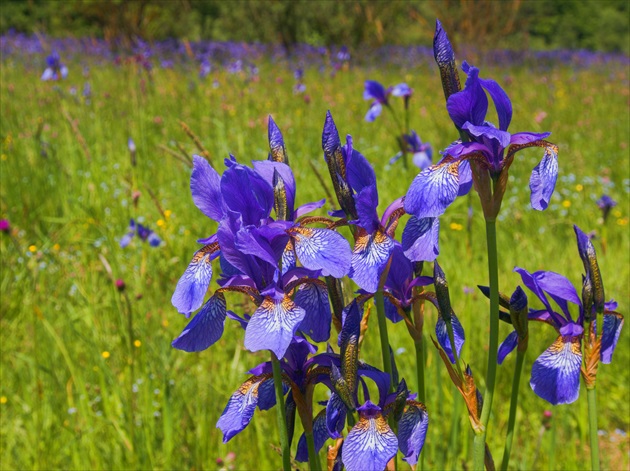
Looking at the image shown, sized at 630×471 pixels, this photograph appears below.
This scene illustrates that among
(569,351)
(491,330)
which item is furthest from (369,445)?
(569,351)

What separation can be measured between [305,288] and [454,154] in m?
0.26

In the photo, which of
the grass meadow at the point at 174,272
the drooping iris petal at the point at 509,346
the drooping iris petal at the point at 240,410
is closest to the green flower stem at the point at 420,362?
the drooping iris petal at the point at 509,346

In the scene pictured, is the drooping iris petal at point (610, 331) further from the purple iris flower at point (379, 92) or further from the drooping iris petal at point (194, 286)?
the purple iris flower at point (379, 92)

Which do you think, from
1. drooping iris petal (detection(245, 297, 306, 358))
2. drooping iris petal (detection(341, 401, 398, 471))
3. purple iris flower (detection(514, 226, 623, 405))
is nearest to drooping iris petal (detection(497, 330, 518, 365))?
purple iris flower (detection(514, 226, 623, 405))

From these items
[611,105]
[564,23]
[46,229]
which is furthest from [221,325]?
[564,23]

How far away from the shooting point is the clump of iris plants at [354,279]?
0.75 m

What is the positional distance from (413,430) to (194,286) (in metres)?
0.36

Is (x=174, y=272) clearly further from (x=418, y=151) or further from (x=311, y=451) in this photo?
(x=311, y=451)

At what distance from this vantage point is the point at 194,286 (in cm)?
79

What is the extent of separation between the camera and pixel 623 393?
2.28 metres

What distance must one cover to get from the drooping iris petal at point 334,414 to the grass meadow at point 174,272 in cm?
67

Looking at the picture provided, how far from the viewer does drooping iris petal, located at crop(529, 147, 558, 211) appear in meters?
0.79

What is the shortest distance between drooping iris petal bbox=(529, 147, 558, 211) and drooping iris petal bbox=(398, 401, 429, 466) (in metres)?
0.32

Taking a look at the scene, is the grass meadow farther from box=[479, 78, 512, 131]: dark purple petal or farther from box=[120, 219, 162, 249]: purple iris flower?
box=[479, 78, 512, 131]: dark purple petal
